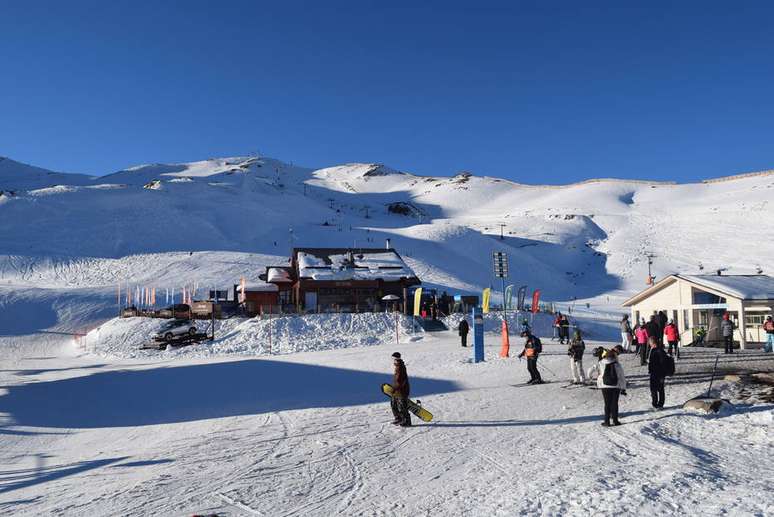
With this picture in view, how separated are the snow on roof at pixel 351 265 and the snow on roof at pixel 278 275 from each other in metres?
2.67

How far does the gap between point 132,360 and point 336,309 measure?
13.6m

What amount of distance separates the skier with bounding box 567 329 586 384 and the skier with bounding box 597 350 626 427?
4209mm

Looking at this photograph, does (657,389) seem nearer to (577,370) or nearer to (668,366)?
(668,366)

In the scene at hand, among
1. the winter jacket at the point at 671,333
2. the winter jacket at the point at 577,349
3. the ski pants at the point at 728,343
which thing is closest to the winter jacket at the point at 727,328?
the ski pants at the point at 728,343

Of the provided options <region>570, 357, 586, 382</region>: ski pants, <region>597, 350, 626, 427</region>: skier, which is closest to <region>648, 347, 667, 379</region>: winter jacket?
<region>597, 350, 626, 427</region>: skier

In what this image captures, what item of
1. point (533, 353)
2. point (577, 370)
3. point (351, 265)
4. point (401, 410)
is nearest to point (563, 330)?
point (577, 370)

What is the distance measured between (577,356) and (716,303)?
43.3ft

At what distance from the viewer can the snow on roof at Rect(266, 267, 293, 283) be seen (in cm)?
4838

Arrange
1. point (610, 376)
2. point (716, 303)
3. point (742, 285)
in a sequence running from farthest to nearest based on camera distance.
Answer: point (716, 303) → point (742, 285) → point (610, 376)

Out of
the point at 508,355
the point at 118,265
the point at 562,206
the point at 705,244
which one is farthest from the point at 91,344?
the point at 562,206

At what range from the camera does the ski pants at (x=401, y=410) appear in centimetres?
1177

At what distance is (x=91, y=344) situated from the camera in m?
35.6

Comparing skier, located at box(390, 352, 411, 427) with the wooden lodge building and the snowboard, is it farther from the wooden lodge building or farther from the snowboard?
the wooden lodge building

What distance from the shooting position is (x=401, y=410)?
11.8 m
